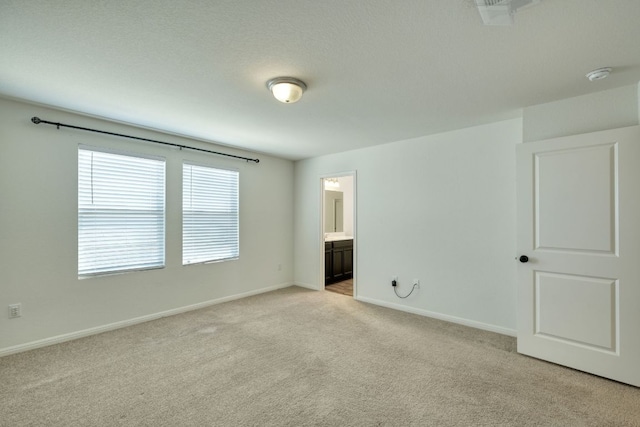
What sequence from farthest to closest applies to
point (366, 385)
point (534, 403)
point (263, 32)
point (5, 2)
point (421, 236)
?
point (421, 236), point (366, 385), point (534, 403), point (263, 32), point (5, 2)

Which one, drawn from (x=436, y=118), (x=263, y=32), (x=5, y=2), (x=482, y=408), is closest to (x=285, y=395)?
(x=482, y=408)

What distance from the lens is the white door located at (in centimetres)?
227

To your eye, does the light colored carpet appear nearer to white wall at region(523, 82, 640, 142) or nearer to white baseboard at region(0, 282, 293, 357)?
white baseboard at region(0, 282, 293, 357)

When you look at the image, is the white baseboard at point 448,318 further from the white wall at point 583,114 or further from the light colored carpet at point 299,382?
the white wall at point 583,114

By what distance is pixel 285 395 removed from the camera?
84.2 inches

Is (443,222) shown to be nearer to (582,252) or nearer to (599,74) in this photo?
(582,252)

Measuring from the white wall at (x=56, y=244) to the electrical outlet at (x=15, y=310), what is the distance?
0.03 meters

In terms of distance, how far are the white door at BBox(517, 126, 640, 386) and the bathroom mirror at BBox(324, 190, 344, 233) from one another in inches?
169

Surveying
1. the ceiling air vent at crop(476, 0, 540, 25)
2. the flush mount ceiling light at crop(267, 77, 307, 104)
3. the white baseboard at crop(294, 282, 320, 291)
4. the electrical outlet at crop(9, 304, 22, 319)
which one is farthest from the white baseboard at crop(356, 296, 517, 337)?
the electrical outlet at crop(9, 304, 22, 319)

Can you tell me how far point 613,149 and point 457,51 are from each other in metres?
1.58

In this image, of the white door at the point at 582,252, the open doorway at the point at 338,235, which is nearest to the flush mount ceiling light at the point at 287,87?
the white door at the point at 582,252

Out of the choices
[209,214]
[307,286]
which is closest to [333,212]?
[307,286]

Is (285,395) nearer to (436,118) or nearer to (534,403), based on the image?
(534,403)

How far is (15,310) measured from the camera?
278 cm
